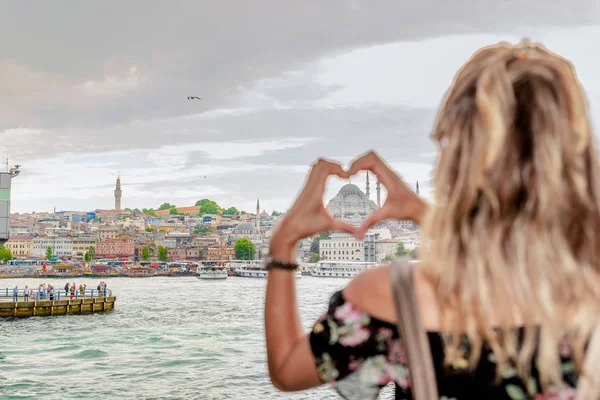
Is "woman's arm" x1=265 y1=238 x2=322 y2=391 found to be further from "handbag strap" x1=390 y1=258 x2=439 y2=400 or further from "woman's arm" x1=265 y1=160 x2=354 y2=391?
"handbag strap" x1=390 y1=258 x2=439 y2=400

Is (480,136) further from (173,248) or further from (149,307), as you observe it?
(173,248)

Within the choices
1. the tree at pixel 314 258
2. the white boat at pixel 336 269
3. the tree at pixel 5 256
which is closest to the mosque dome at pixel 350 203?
the tree at pixel 314 258

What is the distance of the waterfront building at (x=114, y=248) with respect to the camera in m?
95.8

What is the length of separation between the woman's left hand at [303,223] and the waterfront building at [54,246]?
103 metres

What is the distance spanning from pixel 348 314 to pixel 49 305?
29.5m

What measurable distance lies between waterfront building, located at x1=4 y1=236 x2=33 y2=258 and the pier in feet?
243

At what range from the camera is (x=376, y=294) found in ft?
2.43

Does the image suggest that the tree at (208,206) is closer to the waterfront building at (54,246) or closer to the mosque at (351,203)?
the mosque at (351,203)

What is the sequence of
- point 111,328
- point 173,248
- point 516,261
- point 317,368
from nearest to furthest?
1. point 516,261
2. point 317,368
3. point 111,328
4. point 173,248

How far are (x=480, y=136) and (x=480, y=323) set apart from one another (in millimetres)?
185

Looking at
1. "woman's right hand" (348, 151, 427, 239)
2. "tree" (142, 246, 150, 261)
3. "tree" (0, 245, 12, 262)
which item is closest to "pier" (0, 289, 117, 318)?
"woman's right hand" (348, 151, 427, 239)

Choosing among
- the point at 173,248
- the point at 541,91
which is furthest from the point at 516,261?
the point at 173,248

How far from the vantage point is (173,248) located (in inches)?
3915

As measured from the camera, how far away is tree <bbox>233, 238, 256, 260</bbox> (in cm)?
9325
